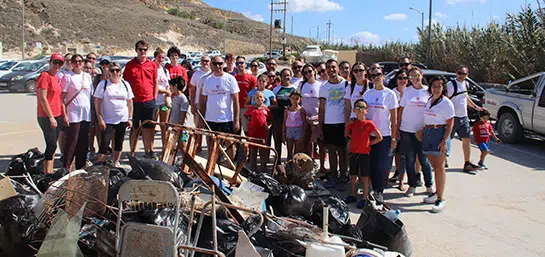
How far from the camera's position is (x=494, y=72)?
77.2 ft

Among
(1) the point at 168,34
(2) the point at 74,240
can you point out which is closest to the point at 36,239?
(2) the point at 74,240

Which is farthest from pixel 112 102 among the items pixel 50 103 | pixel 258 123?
pixel 258 123

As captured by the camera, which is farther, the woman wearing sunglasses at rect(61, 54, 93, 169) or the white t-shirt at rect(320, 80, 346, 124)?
the white t-shirt at rect(320, 80, 346, 124)

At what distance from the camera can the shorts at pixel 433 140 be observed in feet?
20.2

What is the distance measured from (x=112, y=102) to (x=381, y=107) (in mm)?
3789

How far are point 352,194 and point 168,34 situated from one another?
73740mm

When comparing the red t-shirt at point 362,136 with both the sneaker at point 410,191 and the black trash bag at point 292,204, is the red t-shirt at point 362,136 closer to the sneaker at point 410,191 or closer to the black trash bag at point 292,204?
the sneaker at point 410,191

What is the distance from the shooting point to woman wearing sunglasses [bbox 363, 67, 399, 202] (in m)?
6.24

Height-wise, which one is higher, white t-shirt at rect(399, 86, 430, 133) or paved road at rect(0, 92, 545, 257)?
white t-shirt at rect(399, 86, 430, 133)

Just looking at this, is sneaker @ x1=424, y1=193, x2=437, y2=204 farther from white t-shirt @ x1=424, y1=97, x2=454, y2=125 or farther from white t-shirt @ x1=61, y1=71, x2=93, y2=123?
white t-shirt @ x1=61, y1=71, x2=93, y2=123

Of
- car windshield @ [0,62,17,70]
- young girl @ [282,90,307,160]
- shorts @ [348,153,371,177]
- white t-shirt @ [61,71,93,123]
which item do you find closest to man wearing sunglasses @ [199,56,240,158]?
young girl @ [282,90,307,160]

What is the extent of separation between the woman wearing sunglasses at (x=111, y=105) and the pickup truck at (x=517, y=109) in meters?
8.35

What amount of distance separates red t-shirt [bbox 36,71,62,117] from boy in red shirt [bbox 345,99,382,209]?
3969 mm

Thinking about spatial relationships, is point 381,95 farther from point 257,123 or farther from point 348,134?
point 257,123
